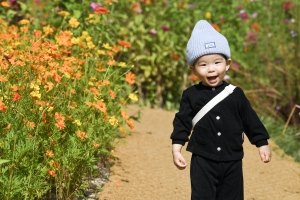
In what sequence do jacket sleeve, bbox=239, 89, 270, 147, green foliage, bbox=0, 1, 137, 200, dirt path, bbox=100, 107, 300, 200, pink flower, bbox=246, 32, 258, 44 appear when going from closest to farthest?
jacket sleeve, bbox=239, 89, 270, 147, green foliage, bbox=0, 1, 137, 200, dirt path, bbox=100, 107, 300, 200, pink flower, bbox=246, 32, 258, 44

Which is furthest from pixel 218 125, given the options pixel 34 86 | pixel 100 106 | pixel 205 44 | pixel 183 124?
pixel 34 86

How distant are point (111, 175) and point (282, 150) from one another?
1.85 metres

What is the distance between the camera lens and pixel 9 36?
185 inches

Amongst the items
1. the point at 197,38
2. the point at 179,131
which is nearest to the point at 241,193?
the point at 179,131

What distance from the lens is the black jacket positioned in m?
3.39

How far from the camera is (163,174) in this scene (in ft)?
16.3

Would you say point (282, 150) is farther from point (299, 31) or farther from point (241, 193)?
point (241, 193)

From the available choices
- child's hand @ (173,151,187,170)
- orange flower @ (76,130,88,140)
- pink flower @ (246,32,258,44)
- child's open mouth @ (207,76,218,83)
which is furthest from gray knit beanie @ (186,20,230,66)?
pink flower @ (246,32,258,44)

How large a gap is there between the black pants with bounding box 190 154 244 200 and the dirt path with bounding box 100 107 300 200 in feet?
3.45

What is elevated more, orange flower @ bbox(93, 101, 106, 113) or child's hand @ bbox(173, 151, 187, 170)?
orange flower @ bbox(93, 101, 106, 113)

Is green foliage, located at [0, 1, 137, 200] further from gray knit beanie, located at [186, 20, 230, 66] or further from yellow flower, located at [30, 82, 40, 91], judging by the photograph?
gray knit beanie, located at [186, 20, 230, 66]

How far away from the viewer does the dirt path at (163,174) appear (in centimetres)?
455

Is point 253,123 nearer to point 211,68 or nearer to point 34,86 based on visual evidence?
point 211,68

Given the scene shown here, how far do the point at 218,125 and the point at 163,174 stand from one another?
65.1 inches
